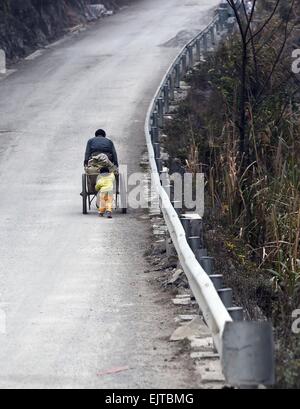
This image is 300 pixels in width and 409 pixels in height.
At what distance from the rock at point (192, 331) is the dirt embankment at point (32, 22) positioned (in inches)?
1122

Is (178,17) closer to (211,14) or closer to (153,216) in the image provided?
(211,14)

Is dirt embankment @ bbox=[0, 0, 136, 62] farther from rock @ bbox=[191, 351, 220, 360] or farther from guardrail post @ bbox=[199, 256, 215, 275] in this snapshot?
rock @ bbox=[191, 351, 220, 360]

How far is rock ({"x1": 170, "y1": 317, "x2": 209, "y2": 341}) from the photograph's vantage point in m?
8.50

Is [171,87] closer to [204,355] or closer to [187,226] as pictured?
[187,226]

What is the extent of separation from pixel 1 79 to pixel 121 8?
60.5ft

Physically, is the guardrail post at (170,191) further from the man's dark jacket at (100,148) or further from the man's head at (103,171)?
the man's dark jacket at (100,148)

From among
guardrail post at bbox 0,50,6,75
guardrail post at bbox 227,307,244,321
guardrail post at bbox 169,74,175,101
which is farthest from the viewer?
guardrail post at bbox 0,50,6,75

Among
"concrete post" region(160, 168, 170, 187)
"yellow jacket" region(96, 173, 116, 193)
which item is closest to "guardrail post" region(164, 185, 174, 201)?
"concrete post" region(160, 168, 170, 187)

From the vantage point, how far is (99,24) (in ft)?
148

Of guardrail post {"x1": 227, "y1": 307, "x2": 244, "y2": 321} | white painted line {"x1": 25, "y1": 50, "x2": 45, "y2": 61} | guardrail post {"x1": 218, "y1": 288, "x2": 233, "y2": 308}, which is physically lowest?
white painted line {"x1": 25, "y1": 50, "x2": 45, "y2": 61}

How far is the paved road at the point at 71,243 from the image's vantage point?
7887 mm

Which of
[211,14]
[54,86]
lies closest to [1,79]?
[54,86]

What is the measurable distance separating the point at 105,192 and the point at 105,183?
9.4 inches

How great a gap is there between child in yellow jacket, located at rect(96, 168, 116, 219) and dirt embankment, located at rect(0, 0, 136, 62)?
20217mm
